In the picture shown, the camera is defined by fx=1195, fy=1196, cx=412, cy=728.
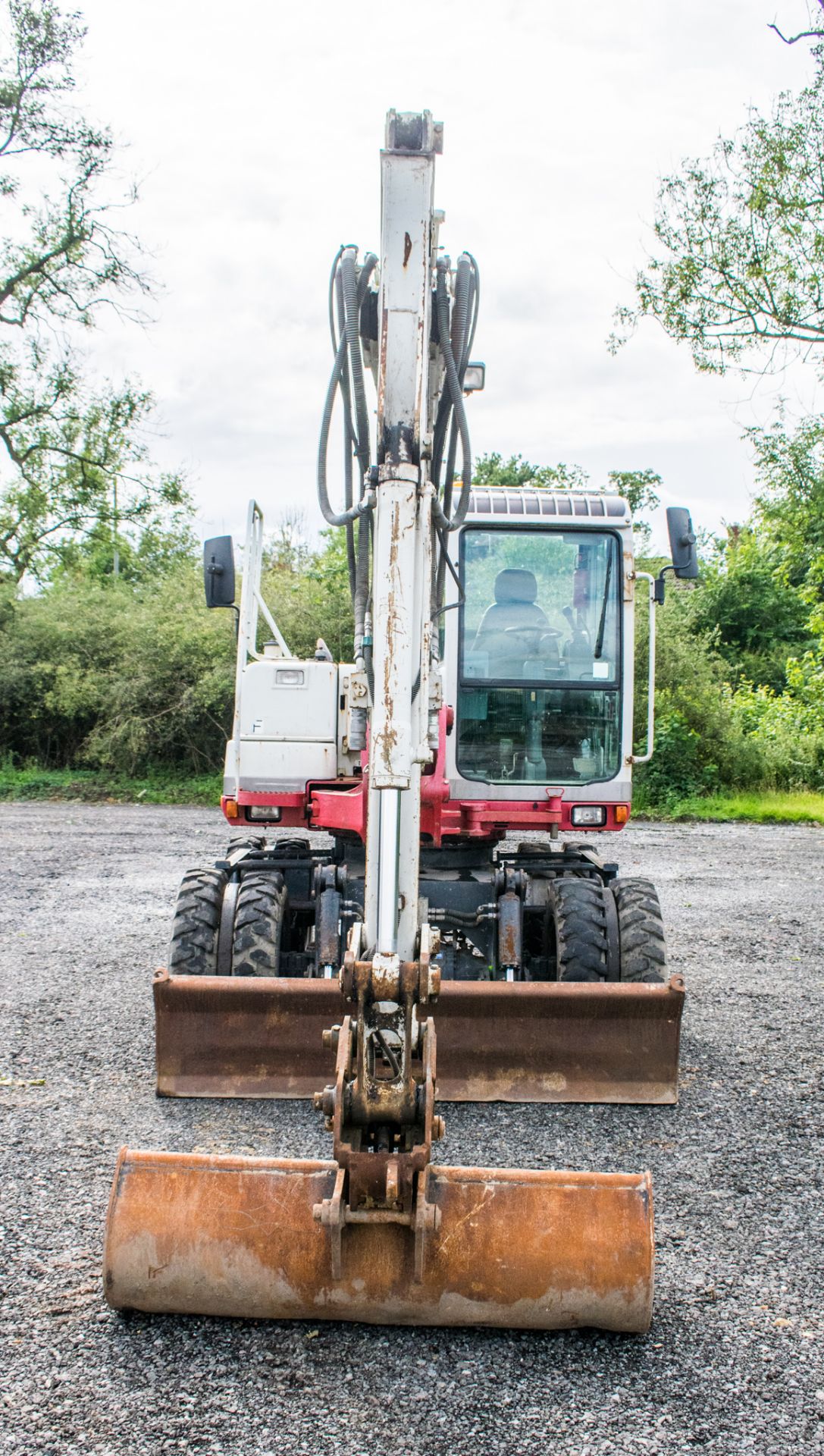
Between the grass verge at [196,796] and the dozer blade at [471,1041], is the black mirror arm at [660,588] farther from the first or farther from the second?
the grass verge at [196,796]

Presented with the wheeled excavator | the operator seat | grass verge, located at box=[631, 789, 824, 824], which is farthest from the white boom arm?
Result: grass verge, located at box=[631, 789, 824, 824]

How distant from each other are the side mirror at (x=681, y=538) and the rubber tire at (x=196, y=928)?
265 centimetres

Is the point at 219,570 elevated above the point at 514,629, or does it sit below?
above

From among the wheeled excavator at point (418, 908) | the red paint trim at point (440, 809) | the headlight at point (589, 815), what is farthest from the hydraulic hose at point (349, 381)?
the headlight at point (589, 815)

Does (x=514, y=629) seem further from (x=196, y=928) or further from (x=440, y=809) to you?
(x=196, y=928)

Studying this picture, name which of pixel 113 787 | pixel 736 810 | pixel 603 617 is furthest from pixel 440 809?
pixel 113 787

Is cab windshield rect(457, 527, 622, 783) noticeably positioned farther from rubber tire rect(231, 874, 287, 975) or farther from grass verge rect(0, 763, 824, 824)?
grass verge rect(0, 763, 824, 824)

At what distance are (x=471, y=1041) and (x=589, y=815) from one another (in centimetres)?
157

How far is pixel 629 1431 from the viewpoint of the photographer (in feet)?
8.79

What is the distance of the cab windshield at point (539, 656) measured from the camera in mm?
5863

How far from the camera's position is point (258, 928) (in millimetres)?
5398

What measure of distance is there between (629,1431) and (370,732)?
1842 mm

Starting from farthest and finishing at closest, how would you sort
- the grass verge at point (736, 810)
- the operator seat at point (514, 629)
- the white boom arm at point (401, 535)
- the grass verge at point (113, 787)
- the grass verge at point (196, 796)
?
the grass verge at point (113, 787), the grass verge at point (196, 796), the grass verge at point (736, 810), the operator seat at point (514, 629), the white boom arm at point (401, 535)

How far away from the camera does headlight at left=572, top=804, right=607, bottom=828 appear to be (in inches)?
231
